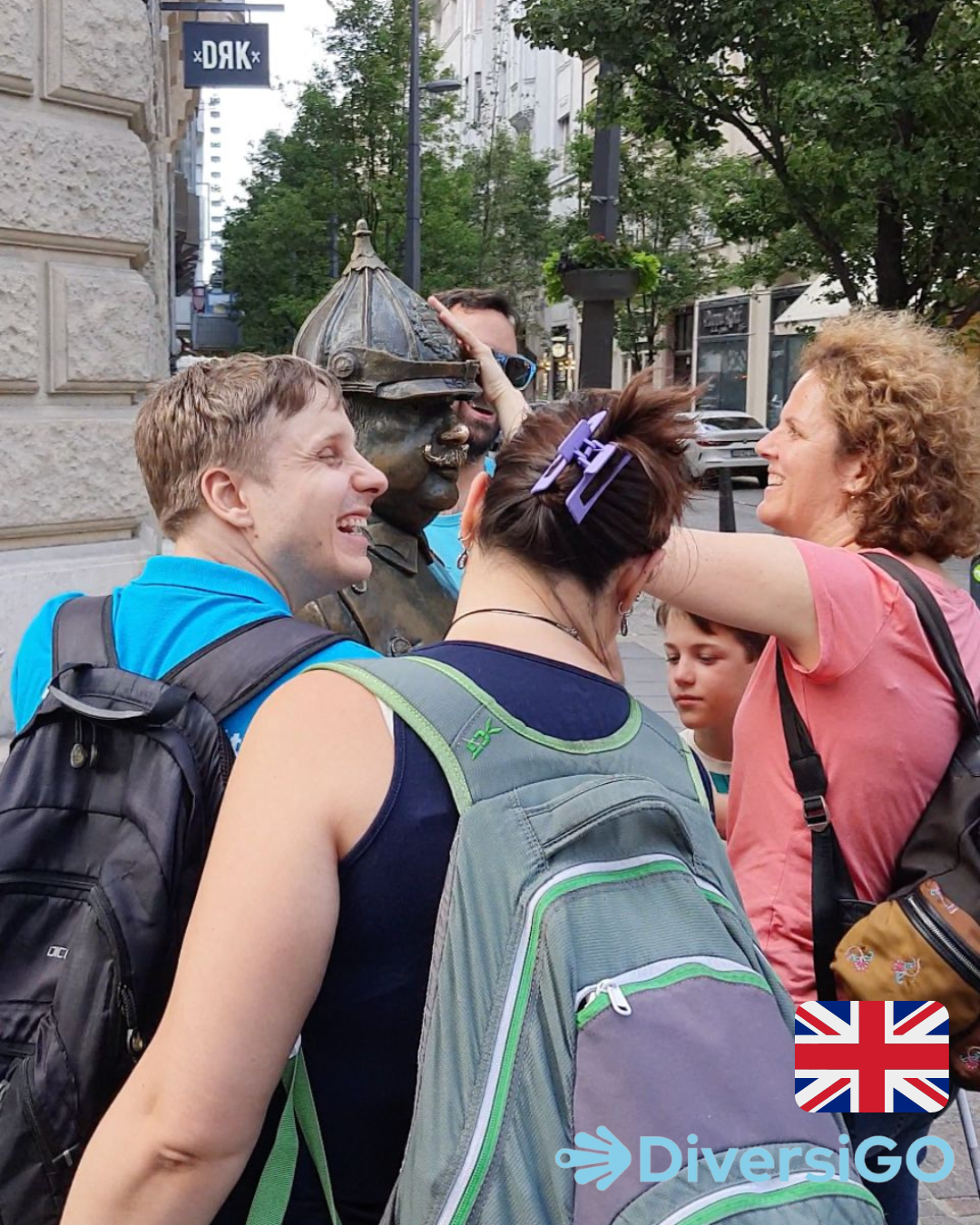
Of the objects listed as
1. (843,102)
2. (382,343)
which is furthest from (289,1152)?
(843,102)

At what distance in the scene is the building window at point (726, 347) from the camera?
114 feet

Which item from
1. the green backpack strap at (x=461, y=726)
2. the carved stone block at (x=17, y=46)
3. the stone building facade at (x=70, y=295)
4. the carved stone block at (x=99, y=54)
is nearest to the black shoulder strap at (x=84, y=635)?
the green backpack strap at (x=461, y=726)

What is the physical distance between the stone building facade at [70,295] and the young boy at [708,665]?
3408 mm

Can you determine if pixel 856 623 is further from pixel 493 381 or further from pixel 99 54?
pixel 99 54

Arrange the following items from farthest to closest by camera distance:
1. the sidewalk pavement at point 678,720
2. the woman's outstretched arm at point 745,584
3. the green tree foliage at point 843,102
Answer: the green tree foliage at point 843,102, the sidewalk pavement at point 678,720, the woman's outstretched arm at point 745,584

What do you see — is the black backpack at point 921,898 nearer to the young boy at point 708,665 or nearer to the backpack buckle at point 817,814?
the backpack buckle at point 817,814

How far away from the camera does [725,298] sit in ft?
117

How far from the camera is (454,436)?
8.18 ft

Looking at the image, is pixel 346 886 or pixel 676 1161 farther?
pixel 346 886

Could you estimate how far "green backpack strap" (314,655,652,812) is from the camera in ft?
3.98

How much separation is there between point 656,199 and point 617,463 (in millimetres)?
31151

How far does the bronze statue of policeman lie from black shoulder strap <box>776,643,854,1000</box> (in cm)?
78

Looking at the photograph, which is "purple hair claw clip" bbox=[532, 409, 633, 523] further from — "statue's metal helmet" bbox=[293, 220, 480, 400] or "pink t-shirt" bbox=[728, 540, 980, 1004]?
"statue's metal helmet" bbox=[293, 220, 480, 400]

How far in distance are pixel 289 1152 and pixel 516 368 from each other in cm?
Answer: 225
